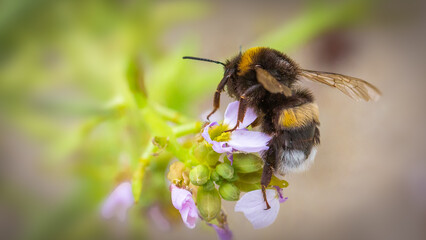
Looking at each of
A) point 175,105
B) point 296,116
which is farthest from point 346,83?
point 175,105

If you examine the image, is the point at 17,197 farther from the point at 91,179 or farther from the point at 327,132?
the point at 327,132

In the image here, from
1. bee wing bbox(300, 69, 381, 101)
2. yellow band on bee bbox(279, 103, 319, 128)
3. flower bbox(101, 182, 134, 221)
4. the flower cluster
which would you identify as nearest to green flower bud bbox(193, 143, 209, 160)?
the flower cluster

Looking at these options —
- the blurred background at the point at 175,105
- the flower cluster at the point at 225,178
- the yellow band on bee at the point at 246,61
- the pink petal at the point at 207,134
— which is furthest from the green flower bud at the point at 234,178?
the blurred background at the point at 175,105

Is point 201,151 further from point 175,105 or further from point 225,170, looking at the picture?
point 175,105

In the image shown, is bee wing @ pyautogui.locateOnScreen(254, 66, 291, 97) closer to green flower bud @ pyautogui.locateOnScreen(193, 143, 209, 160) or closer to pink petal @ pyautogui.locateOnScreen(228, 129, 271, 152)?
pink petal @ pyautogui.locateOnScreen(228, 129, 271, 152)

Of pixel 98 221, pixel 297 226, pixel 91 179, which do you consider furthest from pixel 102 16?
pixel 297 226

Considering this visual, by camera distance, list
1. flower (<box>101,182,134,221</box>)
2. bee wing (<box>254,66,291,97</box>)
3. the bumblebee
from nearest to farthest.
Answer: bee wing (<box>254,66,291,97</box>)
the bumblebee
flower (<box>101,182,134,221</box>)
